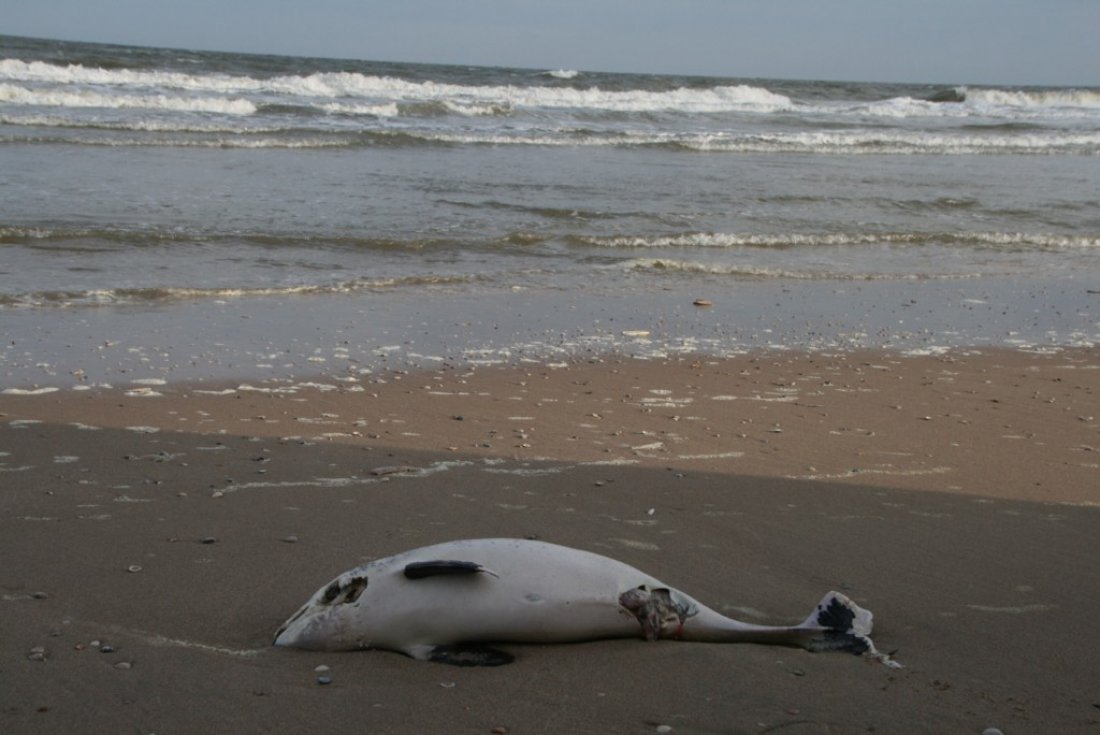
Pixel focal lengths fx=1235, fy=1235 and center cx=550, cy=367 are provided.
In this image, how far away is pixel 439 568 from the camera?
3484mm

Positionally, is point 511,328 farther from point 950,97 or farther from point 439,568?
point 950,97

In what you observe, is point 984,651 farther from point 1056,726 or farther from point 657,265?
point 657,265

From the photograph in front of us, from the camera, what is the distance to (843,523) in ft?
16.6

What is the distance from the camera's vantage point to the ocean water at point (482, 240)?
343 inches

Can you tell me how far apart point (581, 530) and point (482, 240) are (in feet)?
26.8

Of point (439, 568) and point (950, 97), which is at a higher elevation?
point (950, 97)

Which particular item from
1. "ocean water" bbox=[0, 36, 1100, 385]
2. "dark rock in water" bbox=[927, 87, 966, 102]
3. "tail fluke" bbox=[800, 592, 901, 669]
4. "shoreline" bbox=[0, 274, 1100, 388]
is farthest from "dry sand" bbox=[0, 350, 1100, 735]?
"dark rock in water" bbox=[927, 87, 966, 102]

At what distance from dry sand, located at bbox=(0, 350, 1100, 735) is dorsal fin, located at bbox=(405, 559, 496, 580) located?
253 mm

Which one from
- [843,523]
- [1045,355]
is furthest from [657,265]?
[843,523]

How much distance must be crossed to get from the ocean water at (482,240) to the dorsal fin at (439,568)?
165 inches

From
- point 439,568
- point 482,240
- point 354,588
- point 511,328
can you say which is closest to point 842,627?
point 439,568

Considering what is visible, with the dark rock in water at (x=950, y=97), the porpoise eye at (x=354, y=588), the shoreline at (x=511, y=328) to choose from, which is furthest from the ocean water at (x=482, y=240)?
the dark rock in water at (x=950, y=97)

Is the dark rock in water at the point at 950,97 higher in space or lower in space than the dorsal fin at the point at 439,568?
higher

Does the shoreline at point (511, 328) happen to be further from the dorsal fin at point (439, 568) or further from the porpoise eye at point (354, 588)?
the dorsal fin at point (439, 568)
